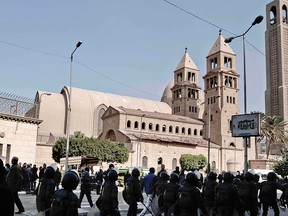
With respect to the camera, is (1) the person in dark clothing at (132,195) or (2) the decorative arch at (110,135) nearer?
(1) the person in dark clothing at (132,195)

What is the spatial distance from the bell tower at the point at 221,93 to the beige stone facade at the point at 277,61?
16366mm

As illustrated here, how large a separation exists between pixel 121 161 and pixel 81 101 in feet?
104

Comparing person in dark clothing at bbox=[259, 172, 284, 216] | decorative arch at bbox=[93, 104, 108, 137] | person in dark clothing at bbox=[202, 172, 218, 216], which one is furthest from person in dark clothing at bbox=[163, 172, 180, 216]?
decorative arch at bbox=[93, 104, 108, 137]

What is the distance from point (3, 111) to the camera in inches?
876

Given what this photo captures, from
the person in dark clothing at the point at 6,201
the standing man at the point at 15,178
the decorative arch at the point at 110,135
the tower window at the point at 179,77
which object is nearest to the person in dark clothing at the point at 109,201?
the standing man at the point at 15,178

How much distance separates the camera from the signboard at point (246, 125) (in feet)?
51.4

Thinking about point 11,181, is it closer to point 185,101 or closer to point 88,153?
point 88,153

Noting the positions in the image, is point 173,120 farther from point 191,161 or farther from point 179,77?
point 179,77

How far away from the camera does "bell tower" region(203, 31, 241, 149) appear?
2753 inches

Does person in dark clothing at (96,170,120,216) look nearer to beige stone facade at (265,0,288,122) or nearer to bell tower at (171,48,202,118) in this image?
bell tower at (171,48,202,118)

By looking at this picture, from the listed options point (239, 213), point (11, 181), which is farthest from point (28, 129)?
point (239, 213)

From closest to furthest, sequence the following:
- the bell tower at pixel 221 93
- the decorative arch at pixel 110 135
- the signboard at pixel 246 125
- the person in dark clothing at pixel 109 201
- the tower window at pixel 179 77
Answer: the person in dark clothing at pixel 109 201 → the signboard at pixel 246 125 → the decorative arch at pixel 110 135 → the bell tower at pixel 221 93 → the tower window at pixel 179 77

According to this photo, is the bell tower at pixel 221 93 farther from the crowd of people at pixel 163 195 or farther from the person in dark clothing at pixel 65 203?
the person in dark clothing at pixel 65 203

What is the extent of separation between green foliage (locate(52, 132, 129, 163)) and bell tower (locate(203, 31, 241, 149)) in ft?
83.9
